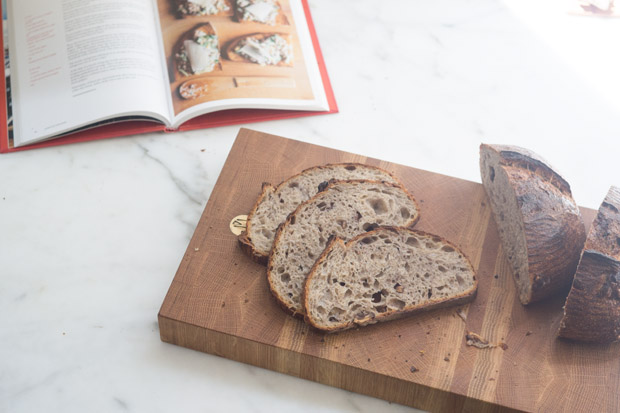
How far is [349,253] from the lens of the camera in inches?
74.2

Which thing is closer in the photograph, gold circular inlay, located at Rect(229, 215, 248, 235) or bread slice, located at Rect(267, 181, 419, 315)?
bread slice, located at Rect(267, 181, 419, 315)

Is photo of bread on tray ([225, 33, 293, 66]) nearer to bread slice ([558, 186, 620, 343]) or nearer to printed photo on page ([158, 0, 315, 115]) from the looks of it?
printed photo on page ([158, 0, 315, 115])

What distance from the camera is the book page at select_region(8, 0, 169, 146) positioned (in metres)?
2.41

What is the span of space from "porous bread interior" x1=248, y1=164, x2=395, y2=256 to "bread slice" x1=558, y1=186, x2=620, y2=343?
0.66 metres

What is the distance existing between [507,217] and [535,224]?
0.16m

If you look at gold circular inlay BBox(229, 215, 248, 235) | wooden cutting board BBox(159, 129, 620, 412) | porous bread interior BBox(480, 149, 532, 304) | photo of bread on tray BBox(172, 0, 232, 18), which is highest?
photo of bread on tray BBox(172, 0, 232, 18)

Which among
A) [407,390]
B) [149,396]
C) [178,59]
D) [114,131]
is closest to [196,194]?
[114,131]

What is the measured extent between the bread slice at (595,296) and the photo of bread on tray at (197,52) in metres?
1.49

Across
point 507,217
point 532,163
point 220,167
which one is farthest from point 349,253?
point 220,167

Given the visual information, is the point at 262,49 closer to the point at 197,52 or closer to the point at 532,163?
Answer: the point at 197,52

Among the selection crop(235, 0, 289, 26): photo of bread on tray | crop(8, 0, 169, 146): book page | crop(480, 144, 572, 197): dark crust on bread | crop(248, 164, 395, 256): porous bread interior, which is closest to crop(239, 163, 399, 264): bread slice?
crop(248, 164, 395, 256): porous bread interior

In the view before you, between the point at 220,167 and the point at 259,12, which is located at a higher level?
the point at 259,12

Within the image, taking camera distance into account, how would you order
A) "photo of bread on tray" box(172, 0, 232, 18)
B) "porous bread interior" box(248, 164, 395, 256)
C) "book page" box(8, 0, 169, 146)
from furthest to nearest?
1. "photo of bread on tray" box(172, 0, 232, 18)
2. "book page" box(8, 0, 169, 146)
3. "porous bread interior" box(248, 164, 395, 256)

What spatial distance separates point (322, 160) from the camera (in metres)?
2.26
